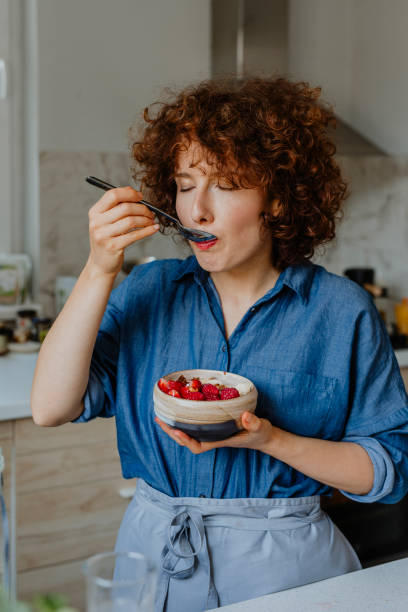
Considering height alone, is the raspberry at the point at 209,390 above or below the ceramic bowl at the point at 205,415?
above

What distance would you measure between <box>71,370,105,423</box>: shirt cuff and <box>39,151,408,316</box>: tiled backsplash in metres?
1.21

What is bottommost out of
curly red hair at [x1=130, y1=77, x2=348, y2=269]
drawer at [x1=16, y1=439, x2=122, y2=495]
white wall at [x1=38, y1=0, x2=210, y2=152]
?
drawer at [x1=16, y1=439, x2=122, y2=495]

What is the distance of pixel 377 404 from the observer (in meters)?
1.09

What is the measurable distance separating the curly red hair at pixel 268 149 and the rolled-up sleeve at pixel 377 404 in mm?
198

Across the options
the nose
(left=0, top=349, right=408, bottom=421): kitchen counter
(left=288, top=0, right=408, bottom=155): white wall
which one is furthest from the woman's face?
(left=288, top=0, right=408, bottom=155): white wall

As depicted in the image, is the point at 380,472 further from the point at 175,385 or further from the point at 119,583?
the point at 119,583

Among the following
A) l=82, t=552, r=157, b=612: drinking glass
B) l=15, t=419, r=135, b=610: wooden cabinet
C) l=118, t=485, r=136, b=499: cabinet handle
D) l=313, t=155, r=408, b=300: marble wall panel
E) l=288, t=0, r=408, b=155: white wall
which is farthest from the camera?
l=313, t=155, r=408, b=300: marble wall panel

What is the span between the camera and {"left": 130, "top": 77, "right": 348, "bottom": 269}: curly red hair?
3.50 feet

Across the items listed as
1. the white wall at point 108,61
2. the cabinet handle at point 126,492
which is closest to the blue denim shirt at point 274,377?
the cabinet handle at point 126,492

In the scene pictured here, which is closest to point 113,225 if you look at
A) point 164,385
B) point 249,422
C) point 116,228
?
point 116,228

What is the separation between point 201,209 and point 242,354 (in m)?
0.26

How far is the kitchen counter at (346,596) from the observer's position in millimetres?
846

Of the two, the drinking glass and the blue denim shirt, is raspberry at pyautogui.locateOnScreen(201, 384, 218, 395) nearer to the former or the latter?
the blue denim shirt

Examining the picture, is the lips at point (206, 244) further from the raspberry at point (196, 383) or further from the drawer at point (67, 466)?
the drawer at point (67, 466)
